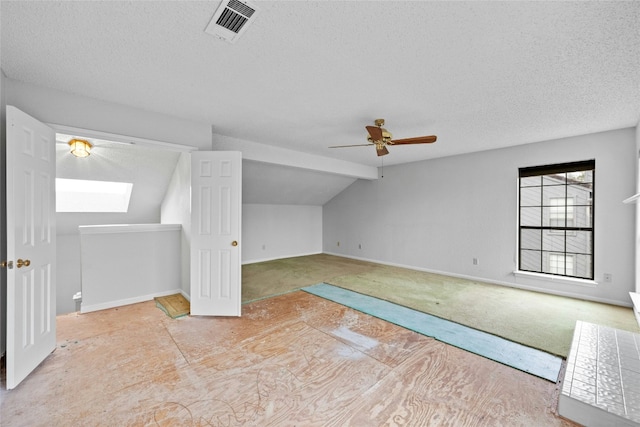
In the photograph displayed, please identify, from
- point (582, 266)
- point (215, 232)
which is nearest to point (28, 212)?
point (215, 232)

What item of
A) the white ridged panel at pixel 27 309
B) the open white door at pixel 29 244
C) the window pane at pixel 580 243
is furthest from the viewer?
the window pane at pixel 580 243

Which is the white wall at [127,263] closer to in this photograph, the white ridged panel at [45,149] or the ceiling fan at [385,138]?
the white ridged panel at [45,149]

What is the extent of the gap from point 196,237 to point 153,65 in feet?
6.18

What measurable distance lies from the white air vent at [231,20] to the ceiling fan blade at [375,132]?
1650 mm

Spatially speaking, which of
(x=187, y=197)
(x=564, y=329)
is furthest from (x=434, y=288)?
(x=187, y=197)

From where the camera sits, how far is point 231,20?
5.24 feet

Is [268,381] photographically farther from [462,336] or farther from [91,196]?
[91,196]

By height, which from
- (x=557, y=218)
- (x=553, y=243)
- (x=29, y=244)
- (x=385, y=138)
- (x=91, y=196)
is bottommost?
(x=553, y=243)

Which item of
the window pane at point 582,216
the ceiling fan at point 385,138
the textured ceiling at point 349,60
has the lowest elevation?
the window pane at point 582,216

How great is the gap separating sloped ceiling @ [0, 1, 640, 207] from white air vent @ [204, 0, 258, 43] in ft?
0.13

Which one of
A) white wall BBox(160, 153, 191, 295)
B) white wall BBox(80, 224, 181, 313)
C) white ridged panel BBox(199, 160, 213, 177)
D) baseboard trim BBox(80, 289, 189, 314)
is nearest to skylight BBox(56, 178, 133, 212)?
white wall BBox(160, 153, 191, 295)

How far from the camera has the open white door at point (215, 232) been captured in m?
3.23

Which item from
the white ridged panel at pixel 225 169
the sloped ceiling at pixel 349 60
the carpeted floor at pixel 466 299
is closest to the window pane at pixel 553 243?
the carpeted floor at pixel 466 299

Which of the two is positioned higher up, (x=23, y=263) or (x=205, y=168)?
(x=205, y=168)
